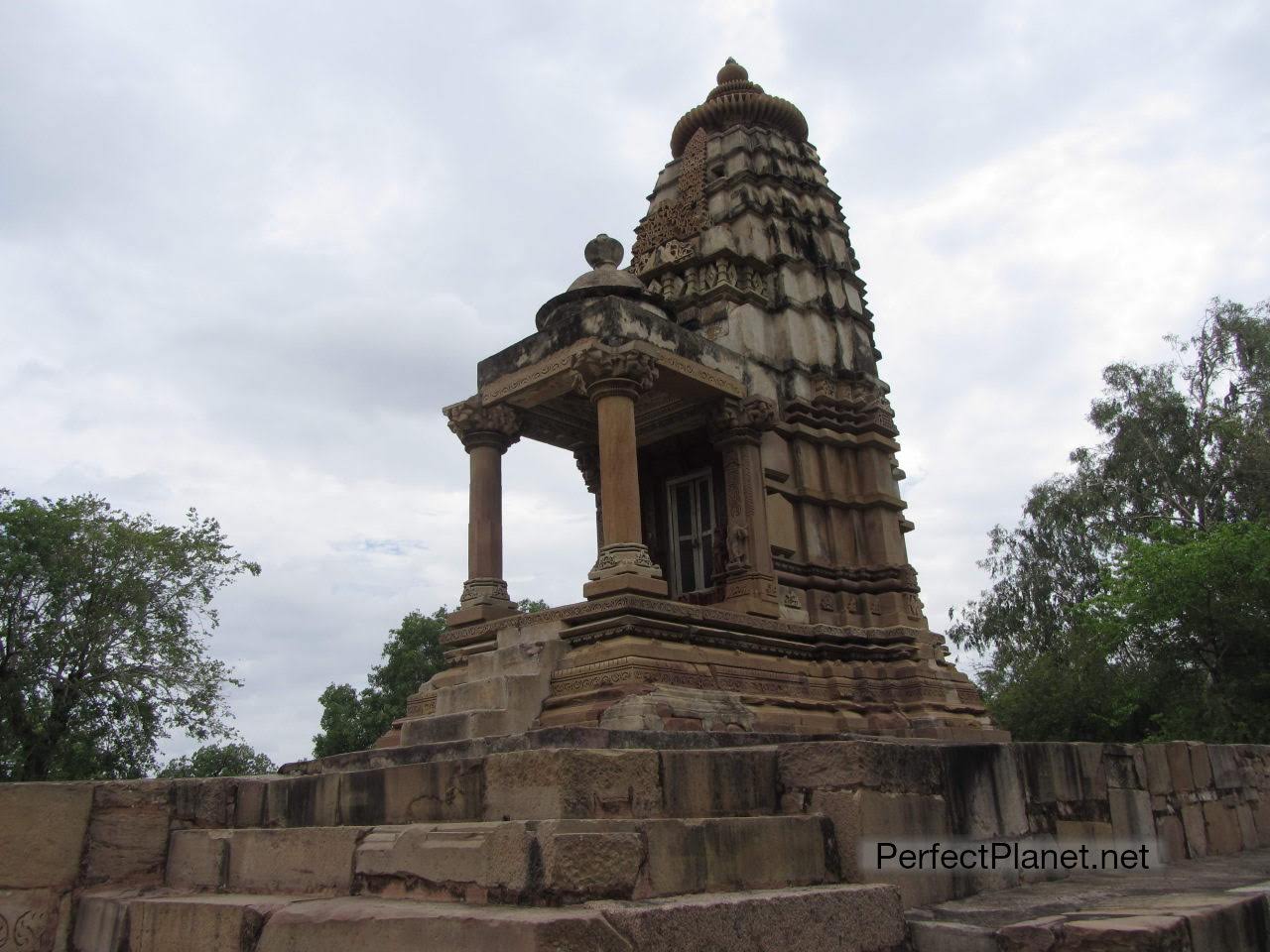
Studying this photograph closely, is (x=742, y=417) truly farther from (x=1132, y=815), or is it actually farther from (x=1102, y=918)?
(x=1102, y=918)

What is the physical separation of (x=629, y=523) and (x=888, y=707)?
376cm

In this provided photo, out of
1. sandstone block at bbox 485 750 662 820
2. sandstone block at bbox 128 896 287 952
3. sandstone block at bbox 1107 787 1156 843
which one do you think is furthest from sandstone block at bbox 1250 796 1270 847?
sandstone block at bbox 128 896 287 952

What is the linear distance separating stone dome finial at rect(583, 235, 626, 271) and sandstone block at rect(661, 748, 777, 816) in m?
7.59

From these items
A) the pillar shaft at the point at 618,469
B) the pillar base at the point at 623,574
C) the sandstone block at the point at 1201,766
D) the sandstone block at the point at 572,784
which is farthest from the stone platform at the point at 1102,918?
the pillar shaft at the point at 618,469

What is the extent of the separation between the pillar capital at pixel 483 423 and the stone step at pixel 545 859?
6268mm

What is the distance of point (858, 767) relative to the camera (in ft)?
15.3

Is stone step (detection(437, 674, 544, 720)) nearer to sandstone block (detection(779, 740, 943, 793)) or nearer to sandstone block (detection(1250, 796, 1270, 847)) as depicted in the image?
sandstone block (detection(779, 740, 943, 793))

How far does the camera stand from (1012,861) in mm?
5340

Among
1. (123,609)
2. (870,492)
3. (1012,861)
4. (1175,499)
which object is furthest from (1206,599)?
(123,609)

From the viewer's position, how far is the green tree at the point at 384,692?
Result: 3108 cm

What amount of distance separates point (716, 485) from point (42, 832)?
7700 mm

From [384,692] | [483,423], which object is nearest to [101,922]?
[483,423]

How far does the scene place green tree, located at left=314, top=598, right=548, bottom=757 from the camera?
31078 mm

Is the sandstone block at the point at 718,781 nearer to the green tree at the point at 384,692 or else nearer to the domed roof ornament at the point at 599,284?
the domed roof ornament at the point at 599,284
